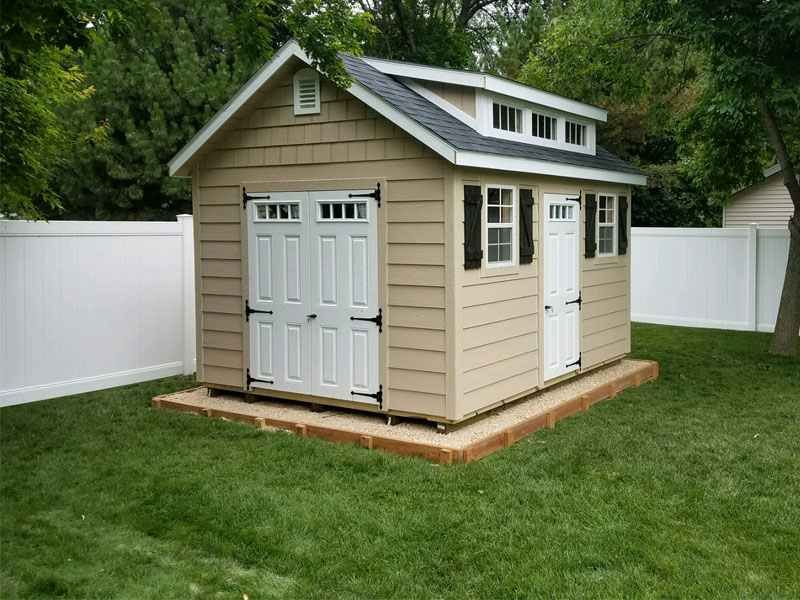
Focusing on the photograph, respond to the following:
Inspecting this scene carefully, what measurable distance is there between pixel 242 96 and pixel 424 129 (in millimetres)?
2105

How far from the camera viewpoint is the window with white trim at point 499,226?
7.40 metres

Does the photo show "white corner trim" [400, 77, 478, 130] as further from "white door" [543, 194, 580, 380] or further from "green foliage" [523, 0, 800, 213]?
"green foliage" [523, 0, 800, 213]

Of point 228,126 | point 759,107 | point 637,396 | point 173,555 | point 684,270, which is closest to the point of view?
point 173,555

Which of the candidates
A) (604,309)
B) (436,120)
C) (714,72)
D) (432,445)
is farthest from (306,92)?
(714,72)

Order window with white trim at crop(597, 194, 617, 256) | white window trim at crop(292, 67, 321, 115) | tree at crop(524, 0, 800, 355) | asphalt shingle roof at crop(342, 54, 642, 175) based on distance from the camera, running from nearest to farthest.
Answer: asphalt shingle roof at crop(342, 54, 642, 175), white window trim at crop(292, 67, 321, 115), tree at crop(524, 0, 800, 355), window with white trim at crop(597, 194, 617, 256)

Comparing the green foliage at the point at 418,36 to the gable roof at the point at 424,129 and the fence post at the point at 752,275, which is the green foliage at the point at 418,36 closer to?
the fence post at the point at 752,275

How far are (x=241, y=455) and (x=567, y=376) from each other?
13.0 ft

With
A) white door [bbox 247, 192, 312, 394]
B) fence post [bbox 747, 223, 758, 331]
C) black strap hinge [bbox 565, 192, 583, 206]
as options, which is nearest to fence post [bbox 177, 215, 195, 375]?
white door [bbox 247, 192, 312, 394]

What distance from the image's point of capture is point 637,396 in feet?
29.0

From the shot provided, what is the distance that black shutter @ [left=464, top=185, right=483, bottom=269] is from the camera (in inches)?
274

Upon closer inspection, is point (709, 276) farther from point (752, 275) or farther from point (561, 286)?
point (561, 286)

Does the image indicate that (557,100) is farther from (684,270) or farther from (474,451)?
(684,270)

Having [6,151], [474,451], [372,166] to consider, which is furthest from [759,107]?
[6,151]

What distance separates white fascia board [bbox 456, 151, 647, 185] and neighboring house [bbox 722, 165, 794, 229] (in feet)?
35.3
